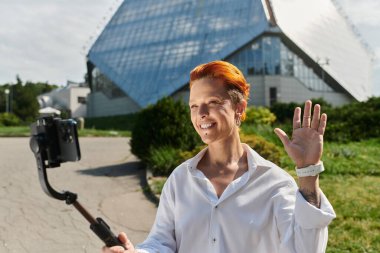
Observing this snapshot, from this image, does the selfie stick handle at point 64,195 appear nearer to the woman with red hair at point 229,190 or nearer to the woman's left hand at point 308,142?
the woman with red hair at point 229,190

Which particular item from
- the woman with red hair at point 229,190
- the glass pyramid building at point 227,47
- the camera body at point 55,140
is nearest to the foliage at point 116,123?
the glass pyramid building at point 227,47

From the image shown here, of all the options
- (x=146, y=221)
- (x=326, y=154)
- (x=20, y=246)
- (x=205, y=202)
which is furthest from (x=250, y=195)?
(x=326, y=154)

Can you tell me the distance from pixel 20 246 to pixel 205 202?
4.35 m

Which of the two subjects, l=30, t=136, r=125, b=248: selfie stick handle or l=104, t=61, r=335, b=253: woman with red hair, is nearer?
l=30, t=136, r=125, b=248: selfie stick handle

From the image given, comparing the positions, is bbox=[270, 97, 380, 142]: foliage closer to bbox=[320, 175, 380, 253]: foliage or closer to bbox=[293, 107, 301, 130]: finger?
bbox=[320, 175, 380, 253]: foliage

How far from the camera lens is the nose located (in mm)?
1986

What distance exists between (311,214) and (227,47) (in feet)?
121

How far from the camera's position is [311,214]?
1775 mm

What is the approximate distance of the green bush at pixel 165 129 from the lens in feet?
34.3

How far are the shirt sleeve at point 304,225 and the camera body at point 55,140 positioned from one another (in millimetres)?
817

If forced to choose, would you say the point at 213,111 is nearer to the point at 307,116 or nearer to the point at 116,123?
the point at 307,116

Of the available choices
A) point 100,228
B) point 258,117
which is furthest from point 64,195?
point 258,117

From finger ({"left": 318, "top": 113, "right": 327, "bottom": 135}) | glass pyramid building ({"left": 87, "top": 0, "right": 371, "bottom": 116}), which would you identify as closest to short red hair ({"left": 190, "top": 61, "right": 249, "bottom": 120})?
finger ({"left": 318, "top": 113, "right": 327, "bottom": 135})

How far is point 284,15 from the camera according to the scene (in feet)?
129
